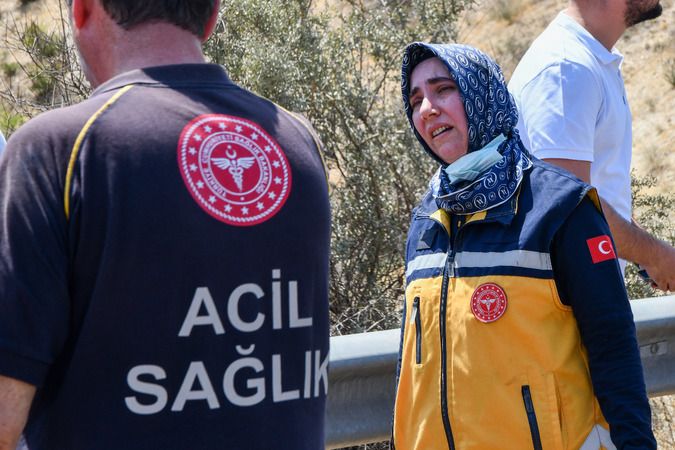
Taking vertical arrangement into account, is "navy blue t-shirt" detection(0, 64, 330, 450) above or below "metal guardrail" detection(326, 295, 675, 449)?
above

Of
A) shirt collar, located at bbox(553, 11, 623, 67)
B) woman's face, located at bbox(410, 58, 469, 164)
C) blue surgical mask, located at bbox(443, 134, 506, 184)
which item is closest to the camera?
blue surgical mask, located at bbox(443, 134, 506, 184)

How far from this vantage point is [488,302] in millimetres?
2473

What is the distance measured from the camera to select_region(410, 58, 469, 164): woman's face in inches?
109

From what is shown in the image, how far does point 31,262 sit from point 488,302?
51.6 inches

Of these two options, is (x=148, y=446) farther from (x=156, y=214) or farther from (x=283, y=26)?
(x=283, y=26)

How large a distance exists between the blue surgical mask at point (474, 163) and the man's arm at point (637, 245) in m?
0.34

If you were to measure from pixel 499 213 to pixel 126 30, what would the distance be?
3.92 feet

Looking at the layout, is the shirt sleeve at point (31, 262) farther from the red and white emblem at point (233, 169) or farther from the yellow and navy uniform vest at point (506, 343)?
the yellow and navy uniform vest at point (506, 343)

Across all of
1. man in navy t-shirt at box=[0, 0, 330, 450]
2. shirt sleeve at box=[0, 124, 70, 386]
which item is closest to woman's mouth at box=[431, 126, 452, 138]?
man in navy t-shirt at box=[0, 0, 330, 450]

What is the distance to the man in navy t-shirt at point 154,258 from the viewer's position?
1.47 meters

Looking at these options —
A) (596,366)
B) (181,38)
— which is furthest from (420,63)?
(181,38)

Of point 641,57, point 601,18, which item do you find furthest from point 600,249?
point 641,57

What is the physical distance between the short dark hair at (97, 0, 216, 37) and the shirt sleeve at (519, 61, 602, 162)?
1529 millimetres

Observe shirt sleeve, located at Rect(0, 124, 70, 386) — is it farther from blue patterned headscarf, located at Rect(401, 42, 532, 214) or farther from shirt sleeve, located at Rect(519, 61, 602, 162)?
shirt sleeve, located at Rect(519, 61, 602, 162)
